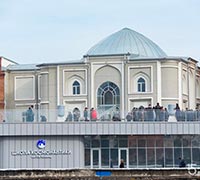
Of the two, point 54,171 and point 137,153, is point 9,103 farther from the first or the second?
point 54,171

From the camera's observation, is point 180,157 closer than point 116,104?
Yes

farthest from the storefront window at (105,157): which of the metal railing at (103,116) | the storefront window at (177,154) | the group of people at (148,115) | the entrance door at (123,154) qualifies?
the storefront window at (177,154)

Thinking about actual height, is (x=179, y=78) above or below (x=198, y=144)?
above

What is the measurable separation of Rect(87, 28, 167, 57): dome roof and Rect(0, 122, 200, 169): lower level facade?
22993 mm

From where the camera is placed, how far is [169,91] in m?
73.9

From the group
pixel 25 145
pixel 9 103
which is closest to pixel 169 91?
pixel 9 103

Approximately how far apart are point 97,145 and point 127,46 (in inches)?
1047

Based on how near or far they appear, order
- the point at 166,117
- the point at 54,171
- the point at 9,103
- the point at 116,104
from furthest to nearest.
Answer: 1. the point at 9,103
2. the point at 116,104
3. the point at 166,117
4. the point at 54,171

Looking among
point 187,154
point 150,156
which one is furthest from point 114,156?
point 187,154

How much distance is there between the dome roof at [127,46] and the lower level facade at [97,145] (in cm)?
2299

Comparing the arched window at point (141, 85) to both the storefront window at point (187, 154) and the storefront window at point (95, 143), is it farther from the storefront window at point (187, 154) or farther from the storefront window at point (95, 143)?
the storefront window at point (95, 143)

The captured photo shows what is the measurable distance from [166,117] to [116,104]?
19334 mm

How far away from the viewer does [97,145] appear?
55.9 m

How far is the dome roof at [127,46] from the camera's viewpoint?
79.8 meters
